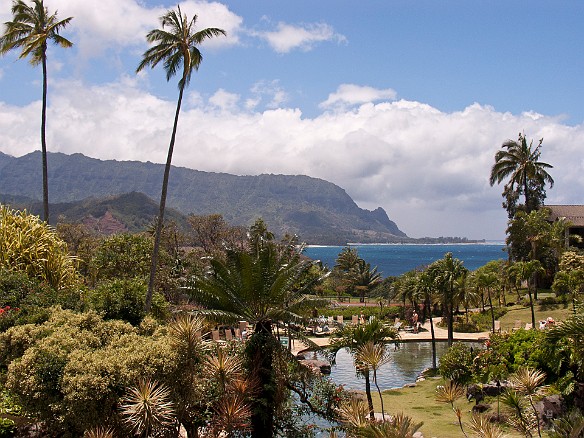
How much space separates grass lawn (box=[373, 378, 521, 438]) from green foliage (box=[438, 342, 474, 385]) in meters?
1.08

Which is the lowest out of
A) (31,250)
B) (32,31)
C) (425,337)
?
(425,337)

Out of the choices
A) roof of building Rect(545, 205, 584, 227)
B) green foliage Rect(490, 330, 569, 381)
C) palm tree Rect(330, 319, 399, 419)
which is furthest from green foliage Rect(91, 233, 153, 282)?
roof of building Rect(545, 205, 584, 227)

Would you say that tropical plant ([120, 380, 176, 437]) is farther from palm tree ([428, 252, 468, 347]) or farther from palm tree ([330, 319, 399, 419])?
palm tree ([428, 252, 468, 347])

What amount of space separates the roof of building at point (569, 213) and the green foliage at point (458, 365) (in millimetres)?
34792

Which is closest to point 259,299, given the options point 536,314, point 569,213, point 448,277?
point 448,277

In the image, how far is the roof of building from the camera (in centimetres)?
5162

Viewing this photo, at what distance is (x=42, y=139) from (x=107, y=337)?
681 inches

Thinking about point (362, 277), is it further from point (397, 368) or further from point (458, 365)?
point (458, 365)

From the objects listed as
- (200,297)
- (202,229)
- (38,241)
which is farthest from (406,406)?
(202,229)

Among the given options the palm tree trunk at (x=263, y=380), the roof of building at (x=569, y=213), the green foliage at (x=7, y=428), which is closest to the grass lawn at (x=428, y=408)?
the palm tree trunk at (x=263, y=380)

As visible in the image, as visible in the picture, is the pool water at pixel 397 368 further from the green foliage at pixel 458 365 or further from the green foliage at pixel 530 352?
the green foliage at pixel 530 352

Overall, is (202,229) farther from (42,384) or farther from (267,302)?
(42,384)

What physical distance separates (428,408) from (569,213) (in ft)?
137

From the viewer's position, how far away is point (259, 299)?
14.9 m
